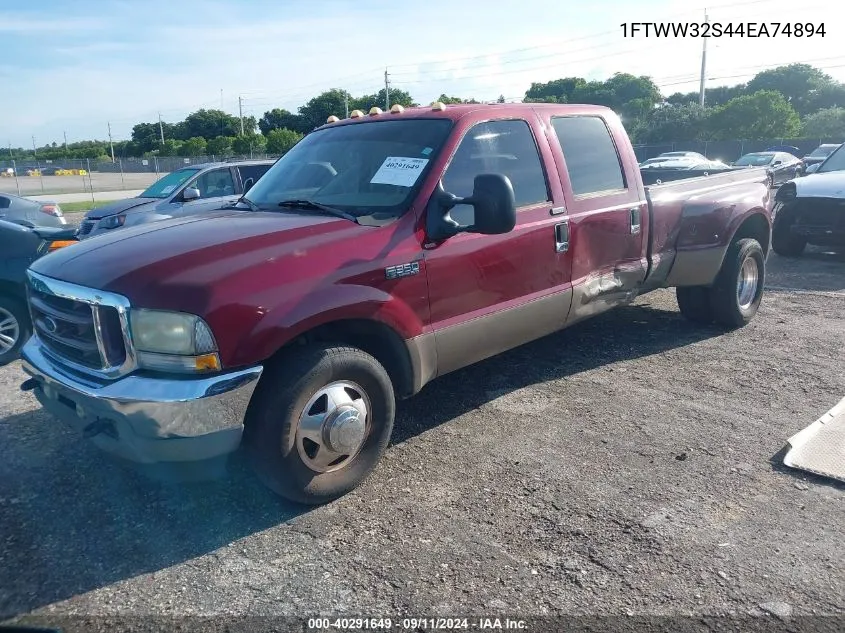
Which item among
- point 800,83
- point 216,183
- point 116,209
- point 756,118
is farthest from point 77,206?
point 800,83

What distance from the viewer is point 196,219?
4.04 meters

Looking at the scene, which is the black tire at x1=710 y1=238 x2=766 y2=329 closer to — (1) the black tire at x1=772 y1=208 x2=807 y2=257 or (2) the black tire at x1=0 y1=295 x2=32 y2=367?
(1) the black tire at x1=772 y1=208 x2=807 y2=257

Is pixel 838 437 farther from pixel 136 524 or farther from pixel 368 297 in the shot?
pixel 136 524

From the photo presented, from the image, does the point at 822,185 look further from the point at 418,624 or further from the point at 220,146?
the point at 220,146

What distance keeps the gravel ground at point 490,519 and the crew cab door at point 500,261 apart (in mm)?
616

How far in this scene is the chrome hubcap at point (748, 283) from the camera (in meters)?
6.32

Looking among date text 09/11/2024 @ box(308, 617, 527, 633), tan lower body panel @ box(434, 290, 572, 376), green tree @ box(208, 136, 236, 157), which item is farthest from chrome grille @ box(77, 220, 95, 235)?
green tree @ box(208, 136, 236, 157)

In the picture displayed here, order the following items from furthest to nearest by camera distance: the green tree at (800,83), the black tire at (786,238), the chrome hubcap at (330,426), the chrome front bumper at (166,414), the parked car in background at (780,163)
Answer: the green tree at (800,83) < the parked car in background at (780,163) < the black tire at (786,238) < the chrome hubcap at (330,426) < the chrome front bumper at (166,414)

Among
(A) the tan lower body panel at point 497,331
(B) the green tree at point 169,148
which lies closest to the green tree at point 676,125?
(B) the green tree at point 169,148

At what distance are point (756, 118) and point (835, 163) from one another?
43661mm

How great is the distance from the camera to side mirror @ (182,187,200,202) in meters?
10.7

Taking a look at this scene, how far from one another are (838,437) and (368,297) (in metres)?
2.86

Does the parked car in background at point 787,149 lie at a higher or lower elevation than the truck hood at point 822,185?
lower

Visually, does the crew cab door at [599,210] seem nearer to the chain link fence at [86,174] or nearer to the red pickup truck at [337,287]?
the red pickup truck at [337,287]
